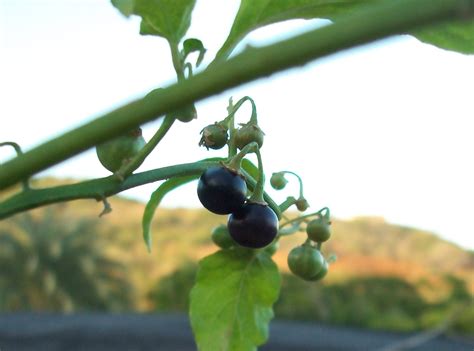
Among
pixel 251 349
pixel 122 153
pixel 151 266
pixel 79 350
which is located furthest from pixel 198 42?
pixel 151 266

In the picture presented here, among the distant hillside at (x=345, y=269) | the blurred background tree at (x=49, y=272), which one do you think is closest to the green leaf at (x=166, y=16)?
the distant hillside at (x=345, y=269)

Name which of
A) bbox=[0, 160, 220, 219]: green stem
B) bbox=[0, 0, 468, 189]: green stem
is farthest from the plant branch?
bbox=[0, 0, 468, 189]: green stem

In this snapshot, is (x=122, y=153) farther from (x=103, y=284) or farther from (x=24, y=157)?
(x=103, y=284)

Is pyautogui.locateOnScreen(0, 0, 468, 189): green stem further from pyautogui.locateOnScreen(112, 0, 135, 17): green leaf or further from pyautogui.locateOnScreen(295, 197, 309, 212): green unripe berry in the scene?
pyautogui.locateOnScreen(295, 197, 309, 212): green unripe berry

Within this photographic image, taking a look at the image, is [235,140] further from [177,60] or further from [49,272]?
[49,272]

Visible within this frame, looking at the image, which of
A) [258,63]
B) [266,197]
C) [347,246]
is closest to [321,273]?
[266,197]

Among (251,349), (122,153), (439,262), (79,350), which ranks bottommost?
(439,262)
